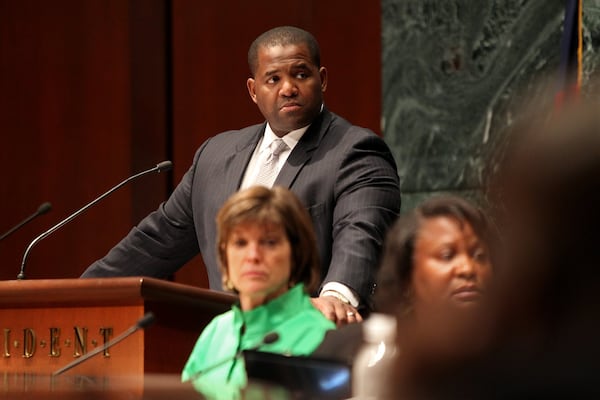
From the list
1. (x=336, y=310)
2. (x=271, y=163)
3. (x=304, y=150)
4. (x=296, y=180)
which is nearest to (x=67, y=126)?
(x=271, y=163)

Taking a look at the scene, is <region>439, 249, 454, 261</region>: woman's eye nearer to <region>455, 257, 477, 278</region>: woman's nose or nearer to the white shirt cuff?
<region>455, 257, 477, 278</region>: woman's nose

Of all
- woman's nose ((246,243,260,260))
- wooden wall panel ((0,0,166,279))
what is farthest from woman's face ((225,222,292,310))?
wooden wall panel ((0,0,166,279))

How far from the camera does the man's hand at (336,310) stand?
3.17 meters

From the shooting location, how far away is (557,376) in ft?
2.64

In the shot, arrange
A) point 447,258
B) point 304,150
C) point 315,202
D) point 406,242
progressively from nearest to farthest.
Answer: point 406,242 → point 447,258 → point 315,202 → point 304,150

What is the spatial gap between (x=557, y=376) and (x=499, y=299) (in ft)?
0.23

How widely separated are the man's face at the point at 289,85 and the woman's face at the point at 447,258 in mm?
1725

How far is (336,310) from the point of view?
3209 millimetres

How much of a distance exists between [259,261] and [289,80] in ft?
5.40

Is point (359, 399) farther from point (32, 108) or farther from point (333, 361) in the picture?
point (32, 108)

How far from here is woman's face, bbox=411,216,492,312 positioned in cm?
219

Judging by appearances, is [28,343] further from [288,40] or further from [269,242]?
[288,40]

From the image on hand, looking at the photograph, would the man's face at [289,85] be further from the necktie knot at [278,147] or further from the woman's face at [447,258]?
the woman's face at [447,258]

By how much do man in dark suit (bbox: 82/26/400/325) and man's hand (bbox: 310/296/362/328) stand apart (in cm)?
22
